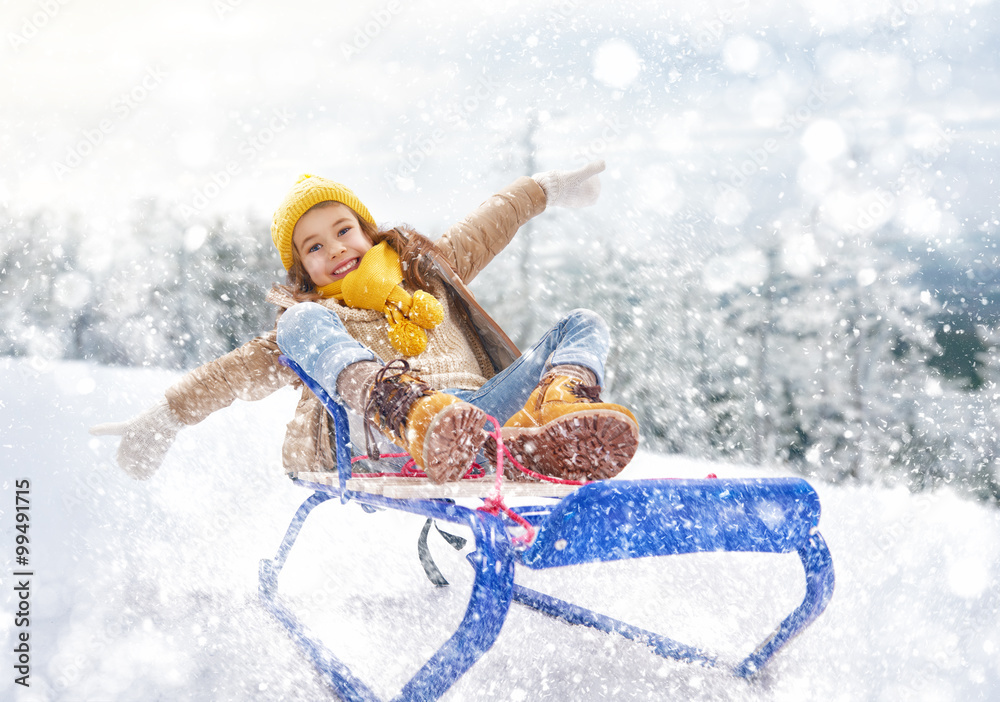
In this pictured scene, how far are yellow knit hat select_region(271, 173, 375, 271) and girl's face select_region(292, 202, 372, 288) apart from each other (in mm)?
22

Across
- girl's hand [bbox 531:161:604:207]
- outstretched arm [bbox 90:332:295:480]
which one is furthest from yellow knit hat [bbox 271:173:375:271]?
girl's hand [bbox 531:161:604:207]

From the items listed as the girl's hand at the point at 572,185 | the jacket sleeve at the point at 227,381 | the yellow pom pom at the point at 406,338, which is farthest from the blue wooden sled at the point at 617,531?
the girl's hand at the point at 572,185

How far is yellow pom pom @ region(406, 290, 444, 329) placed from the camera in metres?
1.57

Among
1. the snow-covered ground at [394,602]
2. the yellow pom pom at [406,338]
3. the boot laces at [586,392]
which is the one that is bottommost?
the snow-covered ground at [394,602]

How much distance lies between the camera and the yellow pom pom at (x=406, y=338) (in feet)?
5.09

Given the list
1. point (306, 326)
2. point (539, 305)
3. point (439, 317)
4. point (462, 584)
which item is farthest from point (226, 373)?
point (539, 305)

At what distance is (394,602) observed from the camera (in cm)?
162

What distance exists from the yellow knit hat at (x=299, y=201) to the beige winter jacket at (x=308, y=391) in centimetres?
21

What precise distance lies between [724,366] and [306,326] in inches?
354

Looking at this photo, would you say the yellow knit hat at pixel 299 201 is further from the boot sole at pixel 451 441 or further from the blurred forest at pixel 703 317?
the blurred forest at pixel 703 317

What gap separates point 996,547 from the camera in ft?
5.77

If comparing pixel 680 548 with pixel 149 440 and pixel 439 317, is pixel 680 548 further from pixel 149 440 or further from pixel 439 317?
pixel 149 440

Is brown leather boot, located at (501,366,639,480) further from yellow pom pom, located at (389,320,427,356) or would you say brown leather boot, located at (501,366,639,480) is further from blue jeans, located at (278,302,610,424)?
yellow pom pom, located at (389,320,427,356)

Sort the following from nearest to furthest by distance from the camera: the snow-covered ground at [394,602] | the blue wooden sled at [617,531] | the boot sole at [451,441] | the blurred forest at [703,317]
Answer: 1. the blue wooden sled at [617,531]
2. the boot sole at [451,441]
3. the snow-covered ground at [394,602]
4. the blurred forest at [703,317]
